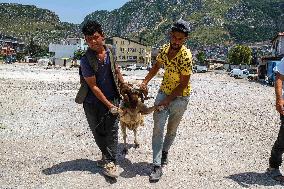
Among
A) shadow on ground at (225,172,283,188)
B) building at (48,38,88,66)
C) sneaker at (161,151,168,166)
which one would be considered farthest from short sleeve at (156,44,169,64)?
building at (48,38,88,66)

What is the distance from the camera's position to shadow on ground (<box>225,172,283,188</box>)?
239 inches

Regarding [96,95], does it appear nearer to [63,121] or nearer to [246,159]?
[246,159]

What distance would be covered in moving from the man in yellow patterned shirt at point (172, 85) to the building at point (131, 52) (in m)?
114

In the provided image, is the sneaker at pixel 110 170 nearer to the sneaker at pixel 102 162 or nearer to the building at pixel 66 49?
the sneaker at pixel 102 162

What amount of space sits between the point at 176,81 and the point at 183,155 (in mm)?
1831

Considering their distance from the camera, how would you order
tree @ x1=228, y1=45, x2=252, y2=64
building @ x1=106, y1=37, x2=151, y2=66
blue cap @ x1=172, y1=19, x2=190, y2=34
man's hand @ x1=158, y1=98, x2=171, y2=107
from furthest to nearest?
building @ x1=106, y1=37, x2=151, y2=66 < tree @ x1=228, y1=45, x2=252, y2=64 < man's hand @ x1=158, y1=98, x2=171, y2=107 < blue cap @ x1=172, y1=19, x2=190, y2=34

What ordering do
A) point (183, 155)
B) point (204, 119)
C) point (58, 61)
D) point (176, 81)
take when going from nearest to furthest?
point (176, 81)
point (183, 155)
point (204, 119)
point (58, 61)

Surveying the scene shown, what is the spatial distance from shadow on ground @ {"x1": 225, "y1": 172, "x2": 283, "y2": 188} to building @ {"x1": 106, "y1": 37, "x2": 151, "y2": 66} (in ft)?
374

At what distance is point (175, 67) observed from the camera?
6.14 metres

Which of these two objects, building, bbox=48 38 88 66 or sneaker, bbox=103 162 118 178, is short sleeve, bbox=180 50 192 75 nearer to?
sneaker, bbox=103 162 118 178

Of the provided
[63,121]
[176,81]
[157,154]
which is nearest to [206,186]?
[157,154]

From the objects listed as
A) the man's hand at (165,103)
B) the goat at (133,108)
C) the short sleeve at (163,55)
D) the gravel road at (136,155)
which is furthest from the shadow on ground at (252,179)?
the short sleeve at (163,55)

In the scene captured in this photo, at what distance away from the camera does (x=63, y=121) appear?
36.8 ft

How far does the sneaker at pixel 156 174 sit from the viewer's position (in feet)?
19.8
